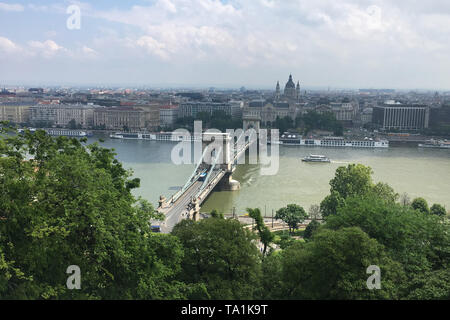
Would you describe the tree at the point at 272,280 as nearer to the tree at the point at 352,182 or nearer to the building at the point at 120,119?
the tree at the point at 352,182

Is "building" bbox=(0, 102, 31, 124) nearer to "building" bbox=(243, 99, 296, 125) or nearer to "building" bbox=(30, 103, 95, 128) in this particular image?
"building" bbox=(30, 103, 95, 128)

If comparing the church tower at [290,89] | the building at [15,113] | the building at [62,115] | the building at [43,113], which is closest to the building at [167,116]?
the building at [62,115]

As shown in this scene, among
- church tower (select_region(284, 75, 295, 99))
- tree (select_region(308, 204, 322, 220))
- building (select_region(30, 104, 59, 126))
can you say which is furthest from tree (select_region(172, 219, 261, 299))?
church tower (select_region(284, 75, 295, 99))

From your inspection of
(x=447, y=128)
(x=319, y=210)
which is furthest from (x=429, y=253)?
(x=447, y=128)

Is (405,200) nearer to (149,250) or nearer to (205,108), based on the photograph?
(149,250)

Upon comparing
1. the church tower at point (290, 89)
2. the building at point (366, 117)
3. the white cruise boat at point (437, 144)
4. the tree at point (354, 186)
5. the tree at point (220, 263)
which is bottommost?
the white cruise boat at point (437, 144)

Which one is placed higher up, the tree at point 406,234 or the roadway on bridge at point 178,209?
the tree at point 406,234

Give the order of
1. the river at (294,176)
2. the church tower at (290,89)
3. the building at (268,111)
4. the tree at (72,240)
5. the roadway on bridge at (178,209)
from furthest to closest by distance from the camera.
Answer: the church tower at (290,89) < the building at (268,111) < the river at (294,176) < the roadway on bridge at (178,209) < the tree at (72,240)
